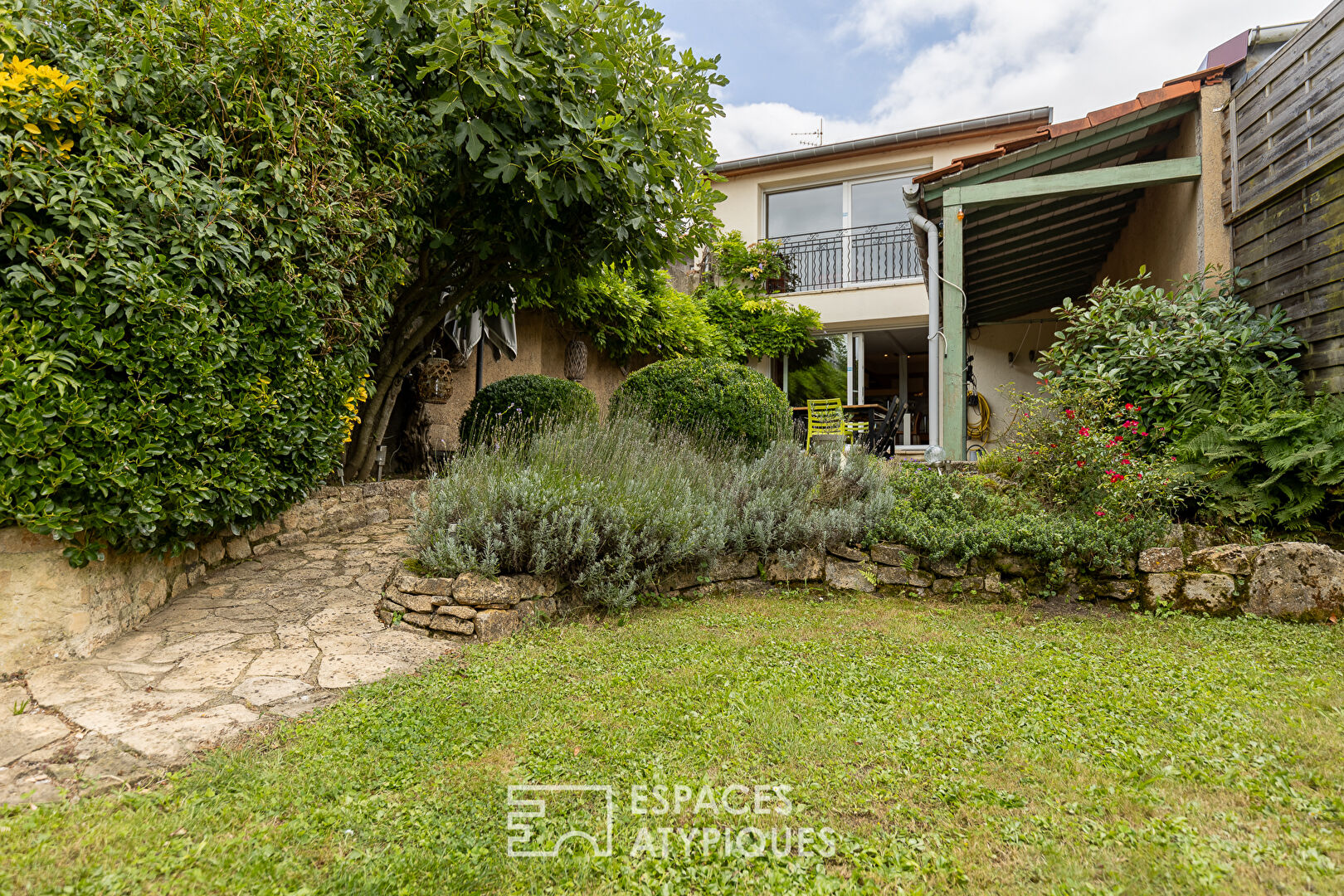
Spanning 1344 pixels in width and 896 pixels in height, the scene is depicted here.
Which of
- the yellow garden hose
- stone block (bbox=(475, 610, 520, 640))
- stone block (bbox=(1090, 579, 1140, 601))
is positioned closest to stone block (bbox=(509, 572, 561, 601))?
stone block (bbox=(475, 610, 520, 640))

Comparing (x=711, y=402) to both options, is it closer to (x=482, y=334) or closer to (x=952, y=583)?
(x=952, y=583)

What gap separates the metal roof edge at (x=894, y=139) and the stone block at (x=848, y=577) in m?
8.06

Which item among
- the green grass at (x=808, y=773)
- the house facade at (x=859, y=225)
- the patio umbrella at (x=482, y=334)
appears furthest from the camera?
the house facade at (x=859, y=225)

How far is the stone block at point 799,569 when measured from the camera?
430 cm

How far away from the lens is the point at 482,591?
3.29 m

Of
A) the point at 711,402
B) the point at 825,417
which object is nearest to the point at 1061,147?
the point at 711,402

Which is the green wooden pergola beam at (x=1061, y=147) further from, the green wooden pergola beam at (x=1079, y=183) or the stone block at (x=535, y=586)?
the stone block at (x=535, y=586)

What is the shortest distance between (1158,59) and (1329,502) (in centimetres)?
975

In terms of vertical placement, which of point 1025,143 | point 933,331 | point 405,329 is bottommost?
point 405,329

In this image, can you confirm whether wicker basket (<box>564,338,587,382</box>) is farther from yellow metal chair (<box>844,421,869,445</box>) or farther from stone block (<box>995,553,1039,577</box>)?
stone block (<box>995,553,1039,577</box>)

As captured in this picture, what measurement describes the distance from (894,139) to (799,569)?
384 inches

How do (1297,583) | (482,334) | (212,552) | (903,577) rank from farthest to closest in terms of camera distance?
1. (482,334)
2. (903,577)
3. (212,552)
4. (1297,583)

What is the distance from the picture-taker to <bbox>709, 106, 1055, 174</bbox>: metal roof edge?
10.7m

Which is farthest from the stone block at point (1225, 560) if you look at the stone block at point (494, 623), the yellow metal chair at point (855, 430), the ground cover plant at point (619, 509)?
the yellow metal chair at point (855, 430)
